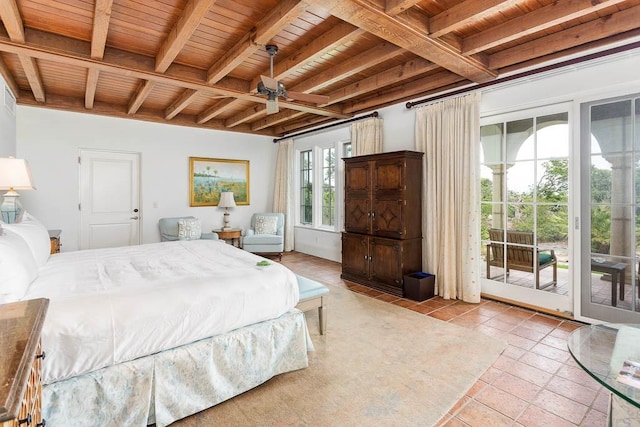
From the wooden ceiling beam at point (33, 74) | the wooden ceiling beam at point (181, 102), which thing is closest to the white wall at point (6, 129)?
the wooden ceiling beam at point (33, 74)

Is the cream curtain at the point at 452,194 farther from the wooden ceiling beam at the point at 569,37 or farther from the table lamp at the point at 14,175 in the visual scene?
the table lamp at the point at 14,175

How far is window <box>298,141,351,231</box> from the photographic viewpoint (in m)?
6.19

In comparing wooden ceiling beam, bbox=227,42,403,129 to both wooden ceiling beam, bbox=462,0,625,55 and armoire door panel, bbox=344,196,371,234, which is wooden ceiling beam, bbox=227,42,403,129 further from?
armoire door panel, bbox=344,196,371,234

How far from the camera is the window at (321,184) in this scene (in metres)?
6.19

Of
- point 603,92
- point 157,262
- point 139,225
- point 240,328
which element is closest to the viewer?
point 240,328

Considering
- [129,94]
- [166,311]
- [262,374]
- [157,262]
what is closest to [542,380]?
[262,374]

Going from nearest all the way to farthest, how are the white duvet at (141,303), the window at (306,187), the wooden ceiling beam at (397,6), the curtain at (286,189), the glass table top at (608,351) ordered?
1. the glass table top at (608,351)
2. the white duvet at (141,303)
3. the wooden ceiling beam at (397,6)
4. the window at (306,187)
5. the curtain at (286,189)

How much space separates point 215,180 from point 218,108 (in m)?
1.88

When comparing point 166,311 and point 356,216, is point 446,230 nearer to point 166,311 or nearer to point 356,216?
point 356,216

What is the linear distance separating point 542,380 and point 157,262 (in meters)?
3.11

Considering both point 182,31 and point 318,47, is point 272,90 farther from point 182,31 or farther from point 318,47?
point 182,31

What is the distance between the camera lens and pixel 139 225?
6.00 meters

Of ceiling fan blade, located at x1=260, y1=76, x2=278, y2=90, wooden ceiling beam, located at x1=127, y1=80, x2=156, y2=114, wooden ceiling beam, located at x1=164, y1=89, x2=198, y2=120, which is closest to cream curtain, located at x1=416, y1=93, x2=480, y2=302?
ceiling fan blade, located at x1=260, y1=76, x2=278, y2=90

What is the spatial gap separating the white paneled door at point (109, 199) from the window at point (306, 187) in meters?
3.20
